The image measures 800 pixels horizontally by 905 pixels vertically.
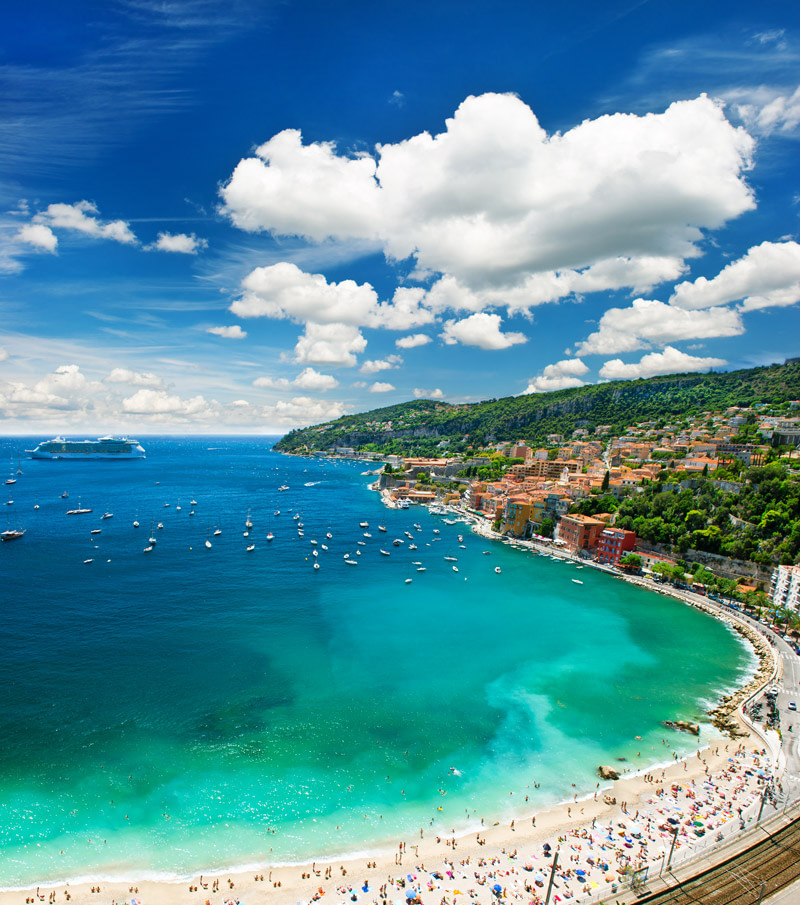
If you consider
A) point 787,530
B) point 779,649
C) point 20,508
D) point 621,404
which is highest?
point 621,404

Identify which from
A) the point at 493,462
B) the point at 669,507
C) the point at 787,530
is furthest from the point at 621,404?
the point at 787,530

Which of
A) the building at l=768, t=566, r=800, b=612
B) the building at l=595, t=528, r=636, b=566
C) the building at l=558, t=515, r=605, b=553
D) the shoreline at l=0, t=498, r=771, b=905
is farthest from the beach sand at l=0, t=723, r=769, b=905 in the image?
the building at l=558, t=515, r=605, b=553

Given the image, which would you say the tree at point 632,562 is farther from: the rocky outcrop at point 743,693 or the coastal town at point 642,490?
the rocky outcrop at point 743,693

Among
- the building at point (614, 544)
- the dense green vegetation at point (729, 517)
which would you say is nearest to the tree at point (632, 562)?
the building at point (614, 544)

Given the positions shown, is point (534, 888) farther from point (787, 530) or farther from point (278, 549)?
point (278, 549)

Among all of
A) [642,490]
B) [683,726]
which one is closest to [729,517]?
[642,490]

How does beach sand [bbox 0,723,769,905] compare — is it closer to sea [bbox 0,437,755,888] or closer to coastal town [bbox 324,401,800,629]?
sea [bbox 0,437,755,888]
